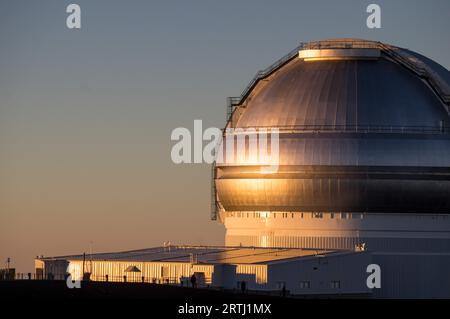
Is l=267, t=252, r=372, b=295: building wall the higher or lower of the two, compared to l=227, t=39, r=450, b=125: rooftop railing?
lower

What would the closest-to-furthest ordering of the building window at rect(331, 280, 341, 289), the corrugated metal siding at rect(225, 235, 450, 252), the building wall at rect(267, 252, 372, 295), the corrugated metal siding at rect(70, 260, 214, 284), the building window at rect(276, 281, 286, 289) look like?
the building window at rect(276, 281, 286, 289) < the building wall at rect(267, 252, 372, 295) < the corrugated metal siding at rect(70, 260, 214, 284) < the building window at rect(331, 280, 341, 289) < the corrugated metal siding at rect(225, 235, 450, 252)

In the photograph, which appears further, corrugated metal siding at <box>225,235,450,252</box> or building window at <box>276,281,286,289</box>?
corrugated metal siding at <box>225,235,450,252</box>

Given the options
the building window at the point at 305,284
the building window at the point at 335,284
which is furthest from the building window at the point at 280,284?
the building window at the point at 335,284

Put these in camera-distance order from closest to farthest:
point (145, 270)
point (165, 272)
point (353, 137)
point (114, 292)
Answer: point (114, 292), point (165, 272), point (145, 270), point (353, 137)

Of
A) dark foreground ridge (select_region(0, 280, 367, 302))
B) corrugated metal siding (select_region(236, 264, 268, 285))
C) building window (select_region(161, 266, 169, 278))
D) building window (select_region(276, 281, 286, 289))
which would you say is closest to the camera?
dark foreground ridge (select_region(0, 280, 367, 302))

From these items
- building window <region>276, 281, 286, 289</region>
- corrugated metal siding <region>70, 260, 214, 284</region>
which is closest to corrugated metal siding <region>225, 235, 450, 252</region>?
corrugated metal siding <region>70, 260, 214, 284</region>

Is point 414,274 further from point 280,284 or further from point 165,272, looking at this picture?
point 165,272

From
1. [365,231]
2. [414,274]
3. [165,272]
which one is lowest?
[165,272]

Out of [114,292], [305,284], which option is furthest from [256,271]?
[114,292]

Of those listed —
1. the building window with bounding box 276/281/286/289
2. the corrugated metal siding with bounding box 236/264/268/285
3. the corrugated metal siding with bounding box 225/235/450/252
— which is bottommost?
the building window with bounding box 276/281/286/289

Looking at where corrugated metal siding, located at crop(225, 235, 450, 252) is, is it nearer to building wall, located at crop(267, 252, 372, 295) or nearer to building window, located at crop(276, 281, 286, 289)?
building wall, located at crop(267, 252, 372, 295)

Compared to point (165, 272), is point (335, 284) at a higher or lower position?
lower

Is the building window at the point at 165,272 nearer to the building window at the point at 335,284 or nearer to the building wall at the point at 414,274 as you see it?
the building window at the point at 335,284
